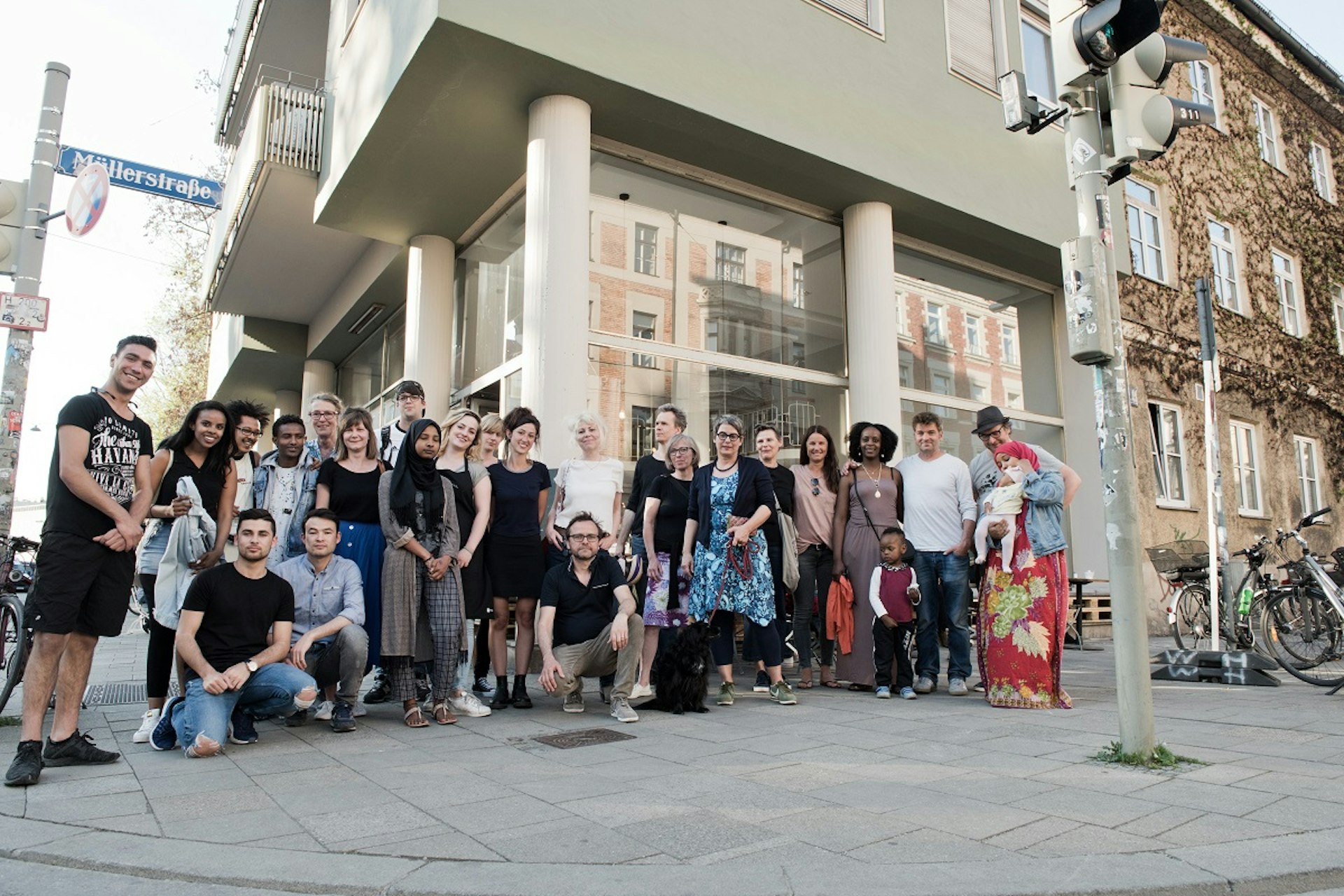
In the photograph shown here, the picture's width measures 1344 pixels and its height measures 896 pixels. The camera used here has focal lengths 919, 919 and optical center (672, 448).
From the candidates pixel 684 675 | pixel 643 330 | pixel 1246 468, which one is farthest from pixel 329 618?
pixel 1246 468

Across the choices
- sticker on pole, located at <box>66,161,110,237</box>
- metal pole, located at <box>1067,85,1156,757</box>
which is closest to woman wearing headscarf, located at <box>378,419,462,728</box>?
metal pole, located at <box>1067,85,1156,757</box>

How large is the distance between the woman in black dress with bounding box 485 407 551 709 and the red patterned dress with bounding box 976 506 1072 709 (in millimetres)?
3113

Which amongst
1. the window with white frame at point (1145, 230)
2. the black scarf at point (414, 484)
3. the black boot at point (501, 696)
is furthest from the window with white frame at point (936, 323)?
the black scarf at point (414, 484)

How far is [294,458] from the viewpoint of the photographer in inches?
245

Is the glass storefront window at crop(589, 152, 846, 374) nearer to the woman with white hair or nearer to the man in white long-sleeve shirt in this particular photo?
the woman with white hair

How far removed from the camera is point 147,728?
5047 millimetres

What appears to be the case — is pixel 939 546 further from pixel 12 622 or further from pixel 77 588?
pixel 12 622

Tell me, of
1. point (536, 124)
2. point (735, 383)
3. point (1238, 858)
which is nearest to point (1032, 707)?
point (1238, 858)

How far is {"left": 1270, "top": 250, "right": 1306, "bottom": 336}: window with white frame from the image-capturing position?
62.4 feet

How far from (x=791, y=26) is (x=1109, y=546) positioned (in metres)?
7.42

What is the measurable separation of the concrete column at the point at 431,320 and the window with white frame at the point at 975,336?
23.7 feet

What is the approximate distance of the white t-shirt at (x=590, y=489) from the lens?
21.3ft

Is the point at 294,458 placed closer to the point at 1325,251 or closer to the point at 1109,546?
the point at 1109,546

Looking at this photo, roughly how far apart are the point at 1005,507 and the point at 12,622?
6.38 m
